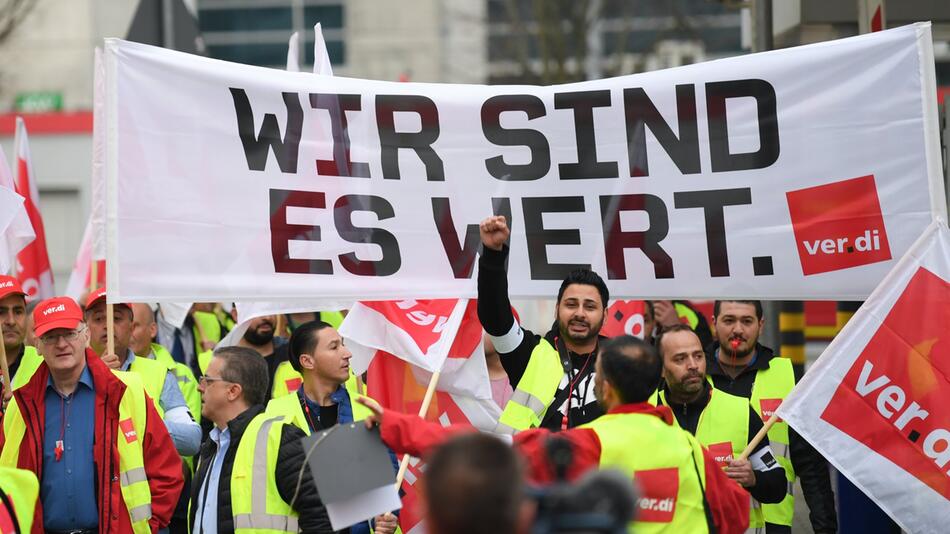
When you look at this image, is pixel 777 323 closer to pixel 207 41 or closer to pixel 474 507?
pixel 474 507

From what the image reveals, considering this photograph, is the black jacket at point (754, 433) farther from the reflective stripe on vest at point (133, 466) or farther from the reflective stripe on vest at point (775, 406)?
the reflective stripe on vest at point (133, 466)

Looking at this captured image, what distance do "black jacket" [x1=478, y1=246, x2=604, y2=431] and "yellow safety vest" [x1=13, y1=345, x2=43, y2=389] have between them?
2638mm

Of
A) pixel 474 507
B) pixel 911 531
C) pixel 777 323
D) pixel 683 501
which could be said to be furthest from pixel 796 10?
pixel 474 507

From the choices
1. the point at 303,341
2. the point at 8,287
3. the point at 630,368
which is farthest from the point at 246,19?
the point at 630,368

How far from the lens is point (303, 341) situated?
690 centimetres

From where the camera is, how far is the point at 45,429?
20.5 feet

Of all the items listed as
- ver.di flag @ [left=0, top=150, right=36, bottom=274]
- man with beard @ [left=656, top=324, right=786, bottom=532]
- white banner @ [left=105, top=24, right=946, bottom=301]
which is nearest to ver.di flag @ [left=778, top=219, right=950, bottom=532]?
white banner @ [left=105, top=24, right=946, bottom=301]

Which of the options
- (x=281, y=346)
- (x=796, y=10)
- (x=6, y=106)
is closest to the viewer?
(x=281, y=346)

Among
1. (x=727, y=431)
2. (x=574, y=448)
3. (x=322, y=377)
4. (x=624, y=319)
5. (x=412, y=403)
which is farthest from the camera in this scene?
(x=624, y=319)

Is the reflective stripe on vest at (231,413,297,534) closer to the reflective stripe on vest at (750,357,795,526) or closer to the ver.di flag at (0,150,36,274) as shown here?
the reflective stripe on vest at (750,357,795,526)

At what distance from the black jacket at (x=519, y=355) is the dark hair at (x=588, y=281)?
25cm

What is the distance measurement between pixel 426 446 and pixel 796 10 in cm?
755

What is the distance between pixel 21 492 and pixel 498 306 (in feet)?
7.14

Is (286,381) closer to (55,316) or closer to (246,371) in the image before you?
(246,371)
